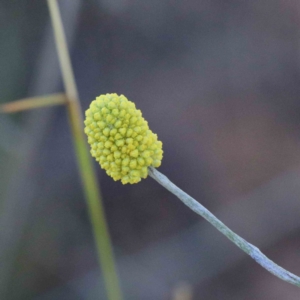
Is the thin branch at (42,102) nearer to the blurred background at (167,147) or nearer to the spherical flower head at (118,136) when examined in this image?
the spherical flower head at (118,136)

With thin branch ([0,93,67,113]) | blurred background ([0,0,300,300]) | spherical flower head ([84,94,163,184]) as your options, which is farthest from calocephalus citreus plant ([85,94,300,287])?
blurred background ([0,0,300,300])

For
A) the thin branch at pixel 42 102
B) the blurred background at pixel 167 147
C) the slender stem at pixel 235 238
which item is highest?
the thin branch at pixel 42 102

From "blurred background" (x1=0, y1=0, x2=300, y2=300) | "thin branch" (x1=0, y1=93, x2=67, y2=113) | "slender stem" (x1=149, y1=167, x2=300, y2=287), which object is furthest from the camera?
"blurred background" (x1=0, y1=0, x2=300, y2=300)

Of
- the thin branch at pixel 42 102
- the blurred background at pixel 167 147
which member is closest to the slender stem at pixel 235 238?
the thin branch at pixel 42 102

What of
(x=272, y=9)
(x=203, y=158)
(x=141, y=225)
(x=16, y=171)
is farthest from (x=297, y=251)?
(x=16, y=171)

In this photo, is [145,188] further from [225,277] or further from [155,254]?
[225,277]

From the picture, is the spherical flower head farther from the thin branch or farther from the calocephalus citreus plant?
the thin branch
